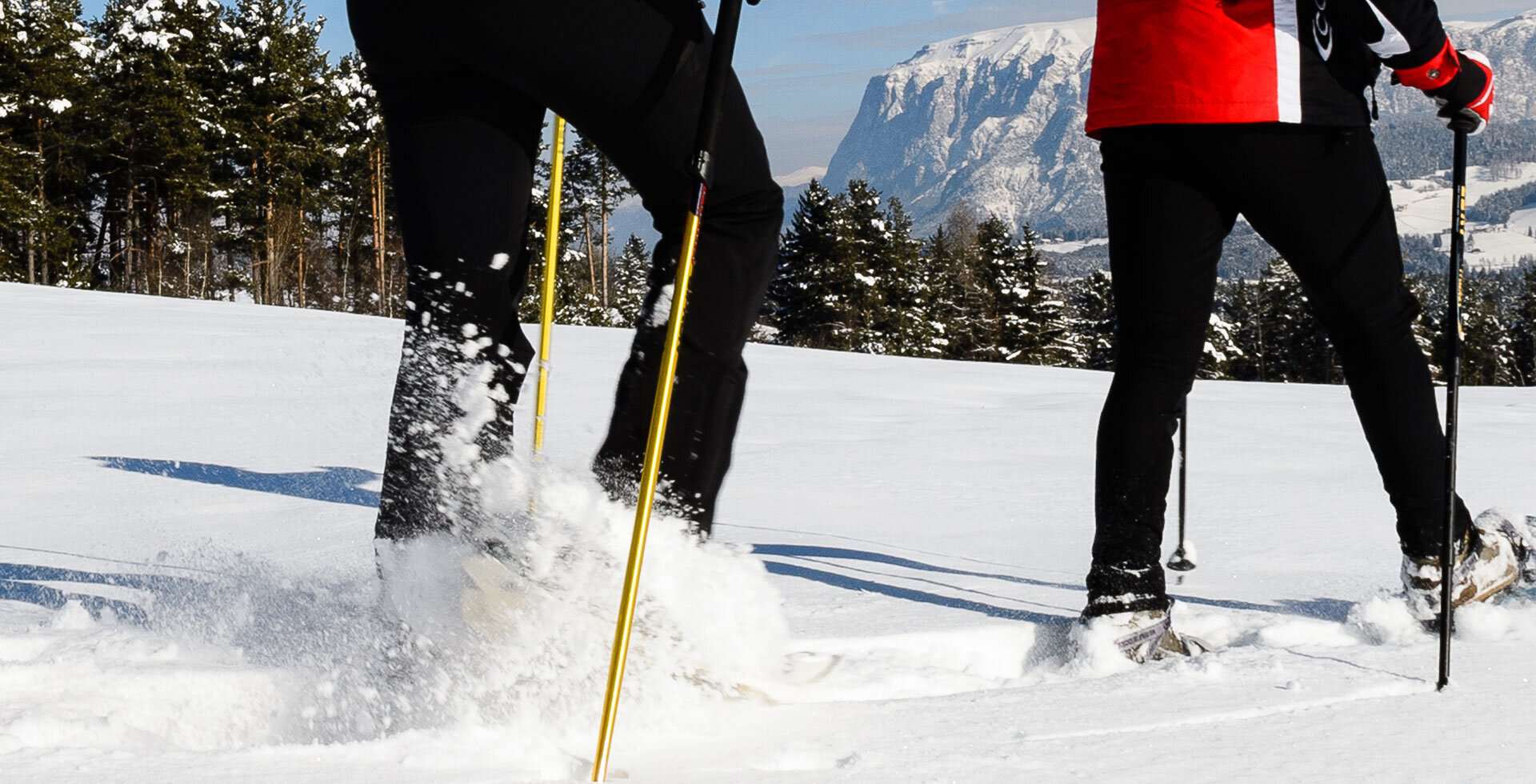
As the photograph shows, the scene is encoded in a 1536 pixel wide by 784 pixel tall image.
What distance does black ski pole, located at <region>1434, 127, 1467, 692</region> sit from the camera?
71.7 inches

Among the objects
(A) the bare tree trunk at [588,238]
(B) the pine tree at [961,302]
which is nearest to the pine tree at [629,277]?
(A) the bare tree trunk at [588,238]

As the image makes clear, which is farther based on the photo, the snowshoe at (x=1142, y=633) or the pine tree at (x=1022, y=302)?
the pine tree at (x=1022, y=302)

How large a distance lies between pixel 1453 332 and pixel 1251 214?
405 millimetres

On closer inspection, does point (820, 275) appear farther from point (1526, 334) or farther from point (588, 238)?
point (1526, 334)

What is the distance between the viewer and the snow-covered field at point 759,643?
129 cm

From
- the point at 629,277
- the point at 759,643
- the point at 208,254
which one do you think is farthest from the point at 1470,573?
the point at 629,277

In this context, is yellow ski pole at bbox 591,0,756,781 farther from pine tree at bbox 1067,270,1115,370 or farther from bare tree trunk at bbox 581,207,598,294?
pine tree at bbox 1067,270,1115,370

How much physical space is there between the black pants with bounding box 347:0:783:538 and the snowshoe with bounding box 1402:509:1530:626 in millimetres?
1288

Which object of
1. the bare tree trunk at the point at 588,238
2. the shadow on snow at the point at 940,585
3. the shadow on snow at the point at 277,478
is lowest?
the shadow on snow at the point at 277,478

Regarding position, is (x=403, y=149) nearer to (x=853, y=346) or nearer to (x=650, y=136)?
(x=650, y=136)

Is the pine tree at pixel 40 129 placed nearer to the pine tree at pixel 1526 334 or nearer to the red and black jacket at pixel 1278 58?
the red and black jacket at pixel 1278 58

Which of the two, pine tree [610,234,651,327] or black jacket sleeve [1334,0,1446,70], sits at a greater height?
pine tree [610,234,651,327]

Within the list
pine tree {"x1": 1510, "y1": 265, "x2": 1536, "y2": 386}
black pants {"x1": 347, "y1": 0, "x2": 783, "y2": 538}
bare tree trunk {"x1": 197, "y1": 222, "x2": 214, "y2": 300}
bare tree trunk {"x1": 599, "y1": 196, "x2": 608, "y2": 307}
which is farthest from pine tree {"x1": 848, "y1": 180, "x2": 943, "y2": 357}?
black pants {"x1": 347, "y1": 0, "x2": 783, "y2": 538}

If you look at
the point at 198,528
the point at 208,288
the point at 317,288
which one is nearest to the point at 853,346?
the point at 317,288
